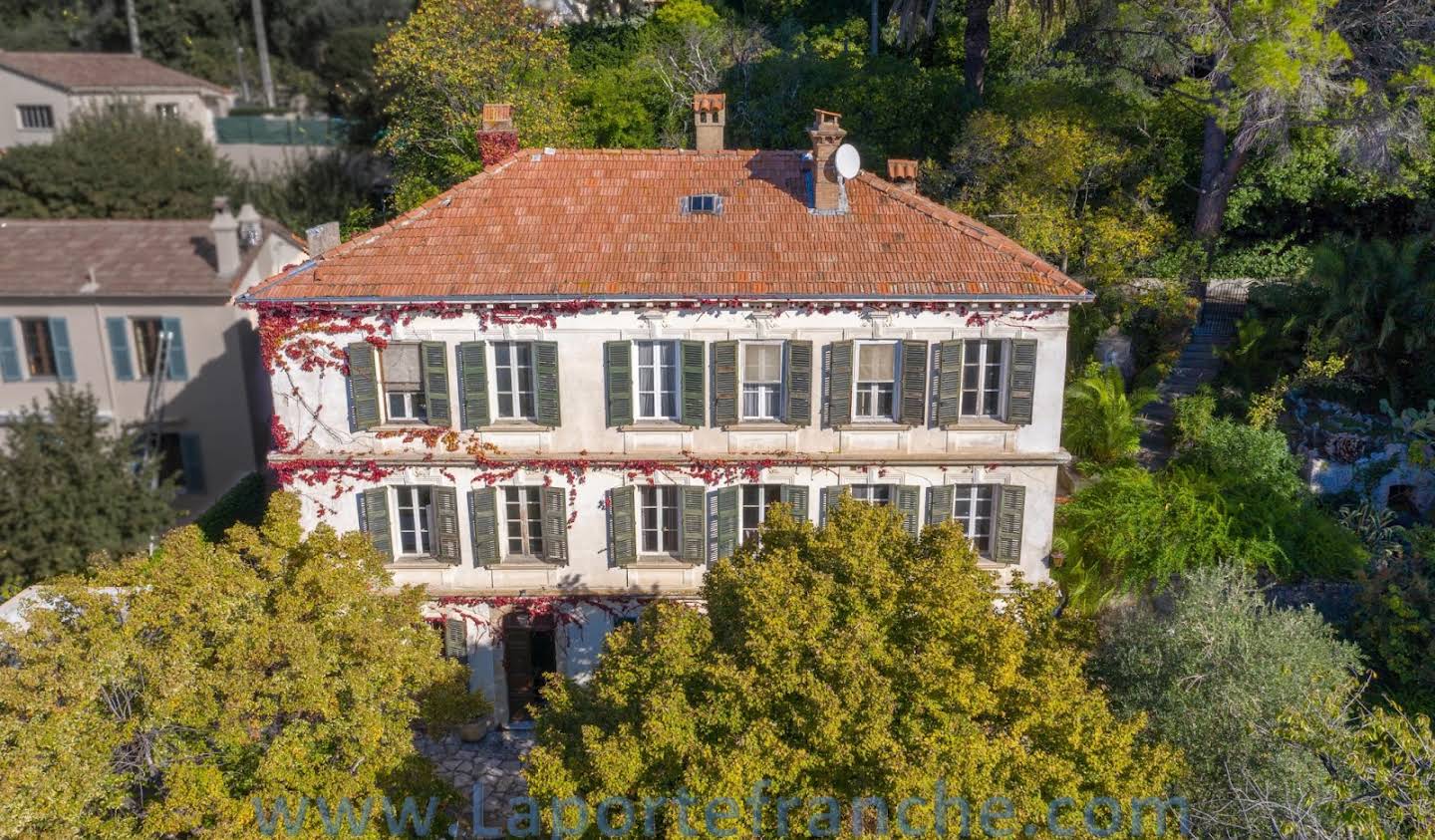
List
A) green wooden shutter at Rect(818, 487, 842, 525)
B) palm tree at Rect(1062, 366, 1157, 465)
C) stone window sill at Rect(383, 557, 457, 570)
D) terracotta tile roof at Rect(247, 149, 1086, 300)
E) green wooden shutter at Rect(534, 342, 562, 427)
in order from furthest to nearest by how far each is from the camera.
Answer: palm tree at Rect(1062, 366, 1157, 465)
stone window sill at Rect(383, 557, 457, 570)
green wooden shutter at Rect(818, 487, 842, 525)
green wooden shutter at Rect(534, 342, 562, 427)
terracotta tile roof at Rect(247, 149, 1086, 300)

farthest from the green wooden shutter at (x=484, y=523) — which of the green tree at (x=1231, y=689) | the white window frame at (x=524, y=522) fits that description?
the green tree at (x=1231, y=689)

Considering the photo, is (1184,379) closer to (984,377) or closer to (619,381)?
(984,377)

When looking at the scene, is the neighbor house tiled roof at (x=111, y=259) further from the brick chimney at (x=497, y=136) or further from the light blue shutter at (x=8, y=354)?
the brick chimney at (x=497, y=136)

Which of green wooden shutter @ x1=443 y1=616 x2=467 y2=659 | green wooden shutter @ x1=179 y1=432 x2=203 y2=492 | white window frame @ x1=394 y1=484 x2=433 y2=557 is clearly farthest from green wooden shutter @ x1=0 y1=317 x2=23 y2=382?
green wooden shutter @ x1=443 y1=616 x2=467 y2=659

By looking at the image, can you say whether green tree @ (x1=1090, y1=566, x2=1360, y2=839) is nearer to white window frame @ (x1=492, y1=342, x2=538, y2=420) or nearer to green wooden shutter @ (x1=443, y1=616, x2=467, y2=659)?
white window frame @ (x1=492, y1=342, x2=538, y2=420)

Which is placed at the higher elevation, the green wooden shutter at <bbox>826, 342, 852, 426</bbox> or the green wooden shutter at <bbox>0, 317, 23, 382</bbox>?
the green wooden shutter at <bbox>826, 342, 852, 426</bbox>
